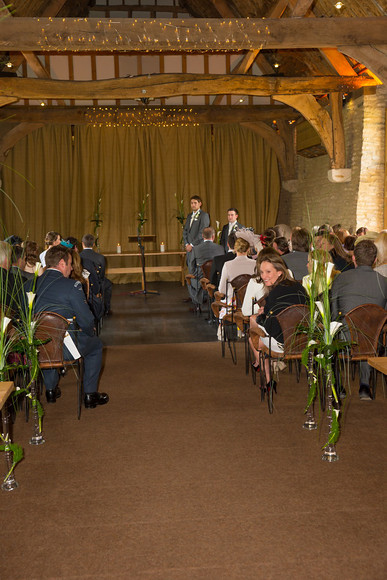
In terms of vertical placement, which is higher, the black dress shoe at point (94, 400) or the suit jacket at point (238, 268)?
the suit jacket at point (238, 268)

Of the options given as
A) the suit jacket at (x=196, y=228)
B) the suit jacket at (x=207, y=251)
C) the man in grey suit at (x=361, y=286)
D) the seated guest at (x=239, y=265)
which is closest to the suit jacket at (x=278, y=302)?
the man in grey suit at (x=361, y=286)

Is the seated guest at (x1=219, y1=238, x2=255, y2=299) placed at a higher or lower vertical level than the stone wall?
lower

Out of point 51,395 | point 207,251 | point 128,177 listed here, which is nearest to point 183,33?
point 207,251

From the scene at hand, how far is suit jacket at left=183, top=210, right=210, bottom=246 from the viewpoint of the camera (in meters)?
9.77

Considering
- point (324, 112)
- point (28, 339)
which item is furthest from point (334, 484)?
point (324, 112)

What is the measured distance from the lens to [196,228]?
9844mm

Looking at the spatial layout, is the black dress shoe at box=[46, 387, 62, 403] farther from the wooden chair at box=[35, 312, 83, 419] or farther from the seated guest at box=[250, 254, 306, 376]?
the seated guest at box=[250, 254, 306, 376]

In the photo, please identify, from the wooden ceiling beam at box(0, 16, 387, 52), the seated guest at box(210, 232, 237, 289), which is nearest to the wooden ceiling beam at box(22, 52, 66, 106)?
the wooden ceiling beam at box(0, 16, 387, 52)

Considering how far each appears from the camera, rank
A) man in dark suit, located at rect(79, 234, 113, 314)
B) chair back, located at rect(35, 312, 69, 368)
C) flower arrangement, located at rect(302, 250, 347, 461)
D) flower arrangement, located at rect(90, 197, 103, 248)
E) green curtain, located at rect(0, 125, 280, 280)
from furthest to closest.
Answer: green curtain, located at rect(0, 125, 280, 280), flower arrangement, located at rect(90, 197, 103, 248), man in dark suit, located at rect(79, 234, 113, 314), chair back, located at rect(35, 312, 69, 368), flower arrangement, located at rect(302, 250, 347, 461)

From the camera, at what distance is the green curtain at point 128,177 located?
14.2m

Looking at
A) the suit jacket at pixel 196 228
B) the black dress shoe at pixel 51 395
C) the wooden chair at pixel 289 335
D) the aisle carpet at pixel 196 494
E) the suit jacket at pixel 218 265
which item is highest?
the suit jacket at pixel 196 228

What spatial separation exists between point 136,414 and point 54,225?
34.5ft

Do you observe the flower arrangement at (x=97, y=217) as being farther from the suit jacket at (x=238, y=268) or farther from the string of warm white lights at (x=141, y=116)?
→ the suit jacket at (x=238, y=268)

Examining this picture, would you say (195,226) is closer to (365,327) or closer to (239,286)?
(239,286)
